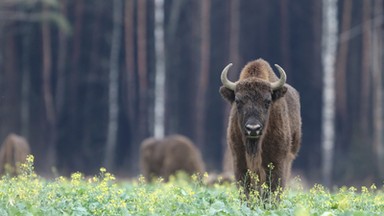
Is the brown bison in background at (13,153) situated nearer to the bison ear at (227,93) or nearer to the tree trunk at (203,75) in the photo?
the bison ear at (227,93)

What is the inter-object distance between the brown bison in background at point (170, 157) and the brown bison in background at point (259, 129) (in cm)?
1159

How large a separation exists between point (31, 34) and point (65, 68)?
1.92 meters

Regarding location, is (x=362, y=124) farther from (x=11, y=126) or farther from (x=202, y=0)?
(x=11, y=126)

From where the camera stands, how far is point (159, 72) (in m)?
36.5

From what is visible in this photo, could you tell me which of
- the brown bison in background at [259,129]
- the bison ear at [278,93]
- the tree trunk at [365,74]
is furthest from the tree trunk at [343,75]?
the bison ear at [278,93]

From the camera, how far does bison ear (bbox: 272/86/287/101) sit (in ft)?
38.7

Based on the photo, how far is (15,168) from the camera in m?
22.5

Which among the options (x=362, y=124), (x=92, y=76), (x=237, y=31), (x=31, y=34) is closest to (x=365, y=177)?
(x=362, y=124)

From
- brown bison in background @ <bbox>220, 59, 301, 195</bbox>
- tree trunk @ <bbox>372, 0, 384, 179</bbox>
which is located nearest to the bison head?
brown bison in background @ <bbox>220, 59, 301, 195</bbox>

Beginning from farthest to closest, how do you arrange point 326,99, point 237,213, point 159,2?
point 159,2 < point 326,99 < point 237,213

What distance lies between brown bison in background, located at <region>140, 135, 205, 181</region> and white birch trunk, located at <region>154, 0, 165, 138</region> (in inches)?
300

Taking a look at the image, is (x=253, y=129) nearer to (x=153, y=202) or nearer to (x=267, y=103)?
(x=267, y=103)

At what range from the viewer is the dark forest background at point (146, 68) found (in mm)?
37875

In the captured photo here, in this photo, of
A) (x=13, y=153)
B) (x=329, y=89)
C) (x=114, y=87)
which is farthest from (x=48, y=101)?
(x=13, y=153)
